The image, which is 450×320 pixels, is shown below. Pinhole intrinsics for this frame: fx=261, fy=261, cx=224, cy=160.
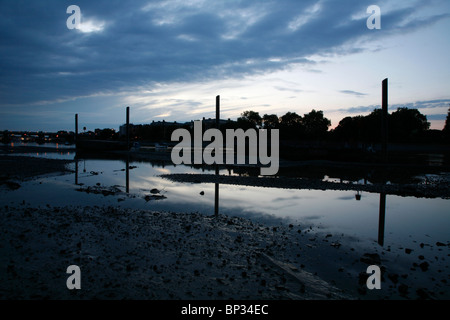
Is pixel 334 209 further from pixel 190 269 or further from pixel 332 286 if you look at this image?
pixel 190 269

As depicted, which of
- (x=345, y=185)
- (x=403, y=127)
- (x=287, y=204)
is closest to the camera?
(x=287, y=204)

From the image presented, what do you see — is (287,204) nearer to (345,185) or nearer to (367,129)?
(345,185)

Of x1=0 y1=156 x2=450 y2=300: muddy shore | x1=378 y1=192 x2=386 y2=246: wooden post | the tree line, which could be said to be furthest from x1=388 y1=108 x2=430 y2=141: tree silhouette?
x1=0 y1=156 x2=450 y2=300: muddy shore

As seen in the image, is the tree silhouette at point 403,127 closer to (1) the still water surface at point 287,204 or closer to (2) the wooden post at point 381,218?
(2) the wooden post at point 381,218

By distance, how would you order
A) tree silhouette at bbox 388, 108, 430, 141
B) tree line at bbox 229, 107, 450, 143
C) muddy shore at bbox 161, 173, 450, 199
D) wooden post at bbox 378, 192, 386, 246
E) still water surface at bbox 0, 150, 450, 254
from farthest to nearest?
tree silhouette at bbox 388, 108, 430, 141
tree line at bbox 229, 107, 450, 143
muddy shore at bbox 161, 173, 450, 199
still water surface at bbox 0, 150, 450, 254
wooden post at bbox 378, 192, 386, 246

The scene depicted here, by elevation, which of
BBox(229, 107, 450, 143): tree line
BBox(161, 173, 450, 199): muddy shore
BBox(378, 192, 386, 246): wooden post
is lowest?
BBox(378, 192, 386, 246): wooden post

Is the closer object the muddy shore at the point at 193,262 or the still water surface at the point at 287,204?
the muddy shore at the point at 193,262

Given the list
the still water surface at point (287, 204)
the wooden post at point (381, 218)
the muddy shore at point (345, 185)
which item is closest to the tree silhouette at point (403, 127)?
the muddy shore at point (345, 185)

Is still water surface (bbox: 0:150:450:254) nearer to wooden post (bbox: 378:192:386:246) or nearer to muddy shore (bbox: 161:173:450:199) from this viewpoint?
wooden post (bbox: 378:192:386:246)

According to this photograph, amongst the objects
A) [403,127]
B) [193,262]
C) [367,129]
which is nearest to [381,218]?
[193,262]

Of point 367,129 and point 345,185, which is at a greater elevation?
point 367,129
